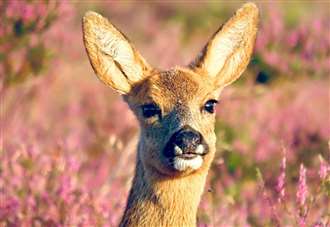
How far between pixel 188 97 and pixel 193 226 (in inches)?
29.0

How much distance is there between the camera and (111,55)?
6137 mm

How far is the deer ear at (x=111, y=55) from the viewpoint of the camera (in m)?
6.05

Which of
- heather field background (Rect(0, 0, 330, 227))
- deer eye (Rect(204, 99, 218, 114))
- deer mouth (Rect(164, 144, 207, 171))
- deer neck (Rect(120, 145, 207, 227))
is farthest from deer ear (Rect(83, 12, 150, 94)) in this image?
heather field background (Rect(0, 0, 330, 227))

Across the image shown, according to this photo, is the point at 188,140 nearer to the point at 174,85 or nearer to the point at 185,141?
the point at 185,141

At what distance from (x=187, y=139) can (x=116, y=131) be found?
567 cm

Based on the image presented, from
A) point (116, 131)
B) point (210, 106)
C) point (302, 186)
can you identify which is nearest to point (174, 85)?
point (210, 106)

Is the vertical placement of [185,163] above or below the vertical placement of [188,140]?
below

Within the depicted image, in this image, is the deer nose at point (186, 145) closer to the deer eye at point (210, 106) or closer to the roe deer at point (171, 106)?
the roe deer at point (171, 106)

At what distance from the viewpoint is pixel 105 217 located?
6730 mm

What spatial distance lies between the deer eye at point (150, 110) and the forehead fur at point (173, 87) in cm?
3

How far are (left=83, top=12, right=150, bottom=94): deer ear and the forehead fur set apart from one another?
10 centimetres

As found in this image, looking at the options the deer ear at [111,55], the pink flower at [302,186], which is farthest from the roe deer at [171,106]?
the pink flower at [302,186]

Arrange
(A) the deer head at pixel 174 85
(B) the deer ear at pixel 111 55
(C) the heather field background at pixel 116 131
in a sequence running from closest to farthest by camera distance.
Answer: (A) the deer head at pixel 174 85
(B) the deer ear at pixel 111 55
(C) the heather field background at pixel 116 131

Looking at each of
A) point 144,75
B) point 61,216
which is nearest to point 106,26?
point 144,75
